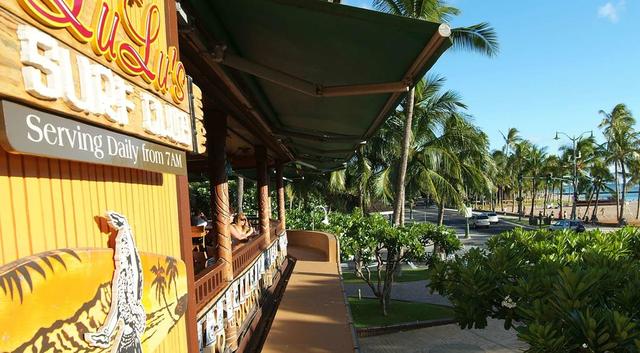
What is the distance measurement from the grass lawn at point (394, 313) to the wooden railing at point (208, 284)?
29.7 feet

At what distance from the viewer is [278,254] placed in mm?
11023

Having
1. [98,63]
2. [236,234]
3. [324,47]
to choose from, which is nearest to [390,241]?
[236,234]

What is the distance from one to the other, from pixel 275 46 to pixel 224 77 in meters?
0.86

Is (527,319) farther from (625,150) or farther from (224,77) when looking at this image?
(625,150)

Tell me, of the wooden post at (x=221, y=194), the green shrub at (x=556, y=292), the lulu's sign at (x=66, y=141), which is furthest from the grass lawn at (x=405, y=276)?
the lulu's sign at (x=66, y=141)

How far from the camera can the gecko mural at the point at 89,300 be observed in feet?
4.68

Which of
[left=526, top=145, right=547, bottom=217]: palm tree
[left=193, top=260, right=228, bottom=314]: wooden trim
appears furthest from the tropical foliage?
[left=526, top=145, right=547, bottom=217]: palm tree

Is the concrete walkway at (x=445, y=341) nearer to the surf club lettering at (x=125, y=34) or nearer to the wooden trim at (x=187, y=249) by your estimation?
the wooden trim at (x=187, y=249)

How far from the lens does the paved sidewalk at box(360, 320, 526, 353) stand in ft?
37.4

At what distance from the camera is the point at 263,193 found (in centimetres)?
973

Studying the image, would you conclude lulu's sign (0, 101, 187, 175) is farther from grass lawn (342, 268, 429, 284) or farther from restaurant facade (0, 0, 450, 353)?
grass lawn (342, 268, 429, 284)

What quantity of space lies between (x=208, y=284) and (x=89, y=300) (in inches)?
115

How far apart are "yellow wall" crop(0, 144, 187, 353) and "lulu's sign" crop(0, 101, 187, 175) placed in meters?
0.16

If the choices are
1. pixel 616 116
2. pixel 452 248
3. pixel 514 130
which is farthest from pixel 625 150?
pixel 452 248
